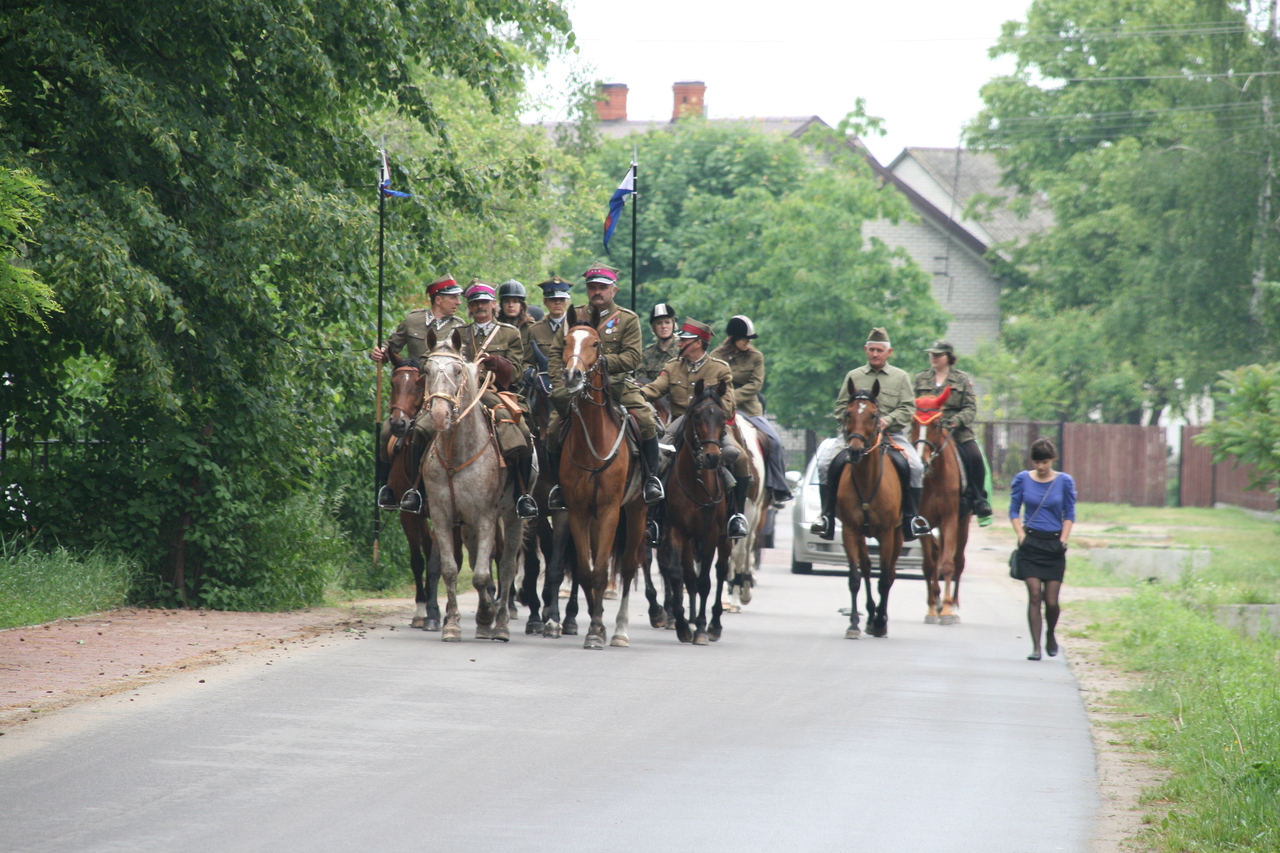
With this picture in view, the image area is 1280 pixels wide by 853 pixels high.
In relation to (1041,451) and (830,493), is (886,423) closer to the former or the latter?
(830,493)

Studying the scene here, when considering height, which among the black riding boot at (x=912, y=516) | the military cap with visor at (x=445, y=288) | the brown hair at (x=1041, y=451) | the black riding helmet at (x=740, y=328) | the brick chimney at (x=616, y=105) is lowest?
the black riding boot at (x=912, y=516)

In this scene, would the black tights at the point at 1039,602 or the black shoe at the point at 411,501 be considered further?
the black tights at the point at 1039,602

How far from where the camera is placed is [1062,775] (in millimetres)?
8797

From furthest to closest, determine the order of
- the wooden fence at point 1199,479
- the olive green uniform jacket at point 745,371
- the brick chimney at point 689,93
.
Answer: the brick chimney at point 689,93 < the wooden fence at point 1199,479 < the olive green uniform jacket at point 745,371

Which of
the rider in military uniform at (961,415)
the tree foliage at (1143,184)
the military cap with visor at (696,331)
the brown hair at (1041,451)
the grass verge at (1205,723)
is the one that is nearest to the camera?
the grass verge at (1205,723)

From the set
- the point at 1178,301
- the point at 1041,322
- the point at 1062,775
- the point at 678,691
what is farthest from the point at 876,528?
the point at 1041,322

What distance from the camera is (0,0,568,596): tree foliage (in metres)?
13.2

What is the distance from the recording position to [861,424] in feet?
50.1

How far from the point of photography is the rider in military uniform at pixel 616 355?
13227mm

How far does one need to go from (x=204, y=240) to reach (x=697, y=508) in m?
5.27

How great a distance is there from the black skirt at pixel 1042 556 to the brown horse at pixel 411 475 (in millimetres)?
5452

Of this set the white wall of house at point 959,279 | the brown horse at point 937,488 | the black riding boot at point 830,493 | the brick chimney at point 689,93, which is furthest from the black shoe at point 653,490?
the brick chimney at point 689,93

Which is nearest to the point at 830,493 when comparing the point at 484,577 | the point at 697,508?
the point at 697,508

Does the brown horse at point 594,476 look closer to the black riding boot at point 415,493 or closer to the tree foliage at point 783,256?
the black riding boot at point 415,493
